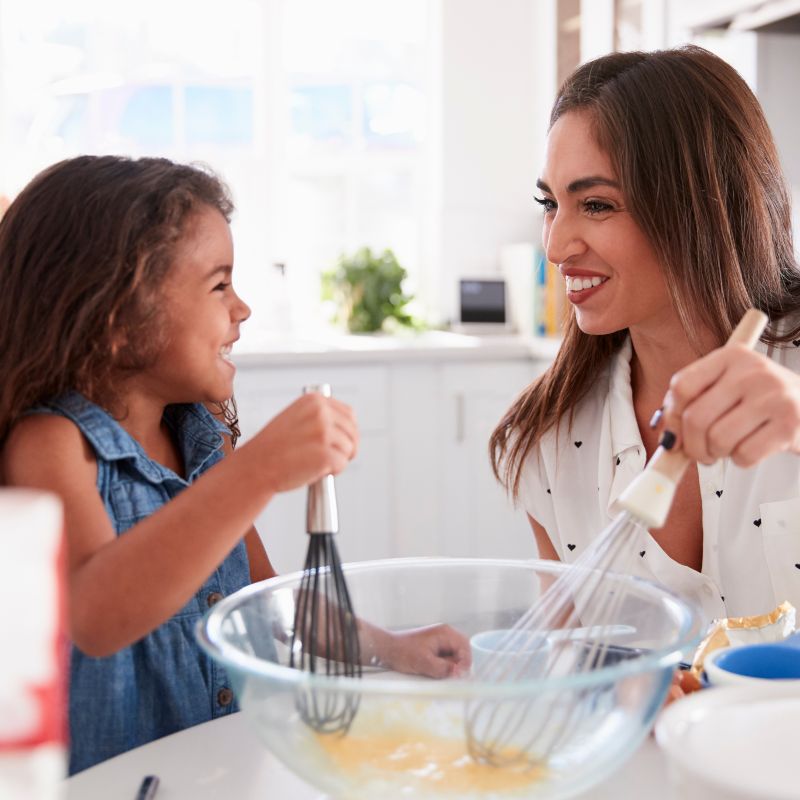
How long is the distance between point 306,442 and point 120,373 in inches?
14.6

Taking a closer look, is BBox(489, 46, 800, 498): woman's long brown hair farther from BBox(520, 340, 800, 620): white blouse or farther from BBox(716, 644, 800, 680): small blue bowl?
BBox(716, 644, 800, 680): small blue bowl

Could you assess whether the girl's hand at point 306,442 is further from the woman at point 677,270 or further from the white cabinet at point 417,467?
the white cabinet at point 417,467

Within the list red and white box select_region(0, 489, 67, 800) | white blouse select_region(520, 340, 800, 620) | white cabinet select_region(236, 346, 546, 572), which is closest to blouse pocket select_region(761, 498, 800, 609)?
white blouse select_region(520, 340, 800, 620)

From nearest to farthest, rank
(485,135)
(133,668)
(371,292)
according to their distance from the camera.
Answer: (133,668), (371,292), (485,135)

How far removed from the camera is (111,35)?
11.1ft

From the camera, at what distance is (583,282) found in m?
1.34

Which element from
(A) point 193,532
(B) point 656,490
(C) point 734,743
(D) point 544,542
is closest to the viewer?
(C) point 734,743

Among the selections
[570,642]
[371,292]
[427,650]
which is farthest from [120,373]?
[371,292]

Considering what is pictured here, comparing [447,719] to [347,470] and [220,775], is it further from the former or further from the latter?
[347,470]

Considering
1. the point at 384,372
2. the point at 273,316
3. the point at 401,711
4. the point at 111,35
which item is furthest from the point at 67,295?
the point at 111,35

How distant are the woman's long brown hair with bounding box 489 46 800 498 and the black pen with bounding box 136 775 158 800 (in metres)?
0.84

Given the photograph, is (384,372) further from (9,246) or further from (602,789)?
(602,789)

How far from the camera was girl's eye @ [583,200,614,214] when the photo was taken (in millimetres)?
1335

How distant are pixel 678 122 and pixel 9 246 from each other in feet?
2.54
